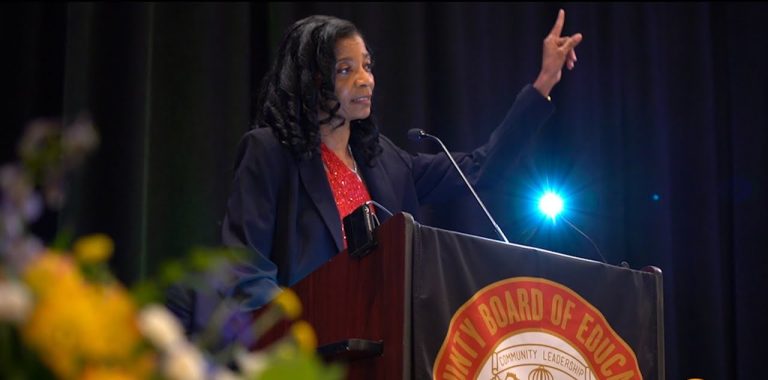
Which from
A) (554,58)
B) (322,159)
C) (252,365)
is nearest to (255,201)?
(322,159)

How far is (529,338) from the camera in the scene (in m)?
1.62

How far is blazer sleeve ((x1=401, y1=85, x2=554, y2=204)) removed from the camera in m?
2.37

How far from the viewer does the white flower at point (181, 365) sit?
1.86 ft

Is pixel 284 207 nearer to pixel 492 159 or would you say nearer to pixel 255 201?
pixel 255 201

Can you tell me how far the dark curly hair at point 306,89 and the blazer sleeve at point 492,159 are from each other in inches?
6.3

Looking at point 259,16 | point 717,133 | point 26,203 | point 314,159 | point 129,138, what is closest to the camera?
point 26,203

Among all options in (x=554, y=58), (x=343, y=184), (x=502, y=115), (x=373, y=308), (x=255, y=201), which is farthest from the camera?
(x=502, y=115)

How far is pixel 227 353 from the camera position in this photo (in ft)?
2.23

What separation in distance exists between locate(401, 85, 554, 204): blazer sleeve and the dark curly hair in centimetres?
16

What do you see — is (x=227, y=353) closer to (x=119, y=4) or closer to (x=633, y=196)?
(x=119, y=4)

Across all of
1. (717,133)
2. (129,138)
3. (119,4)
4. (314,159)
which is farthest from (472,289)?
(717,133)

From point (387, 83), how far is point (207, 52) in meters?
0.57

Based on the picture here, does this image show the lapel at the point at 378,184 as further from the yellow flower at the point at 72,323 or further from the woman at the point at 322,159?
the yellow flower at the point at 72,323

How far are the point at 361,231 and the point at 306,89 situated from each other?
713 millimetres
